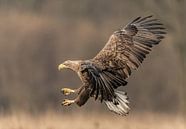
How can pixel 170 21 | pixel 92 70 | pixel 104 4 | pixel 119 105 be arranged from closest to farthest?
1. pixel 92 70
2. pixel 119 105
3. pixel 170 21
4. pixel 104 4

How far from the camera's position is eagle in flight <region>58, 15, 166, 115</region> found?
25.6ft

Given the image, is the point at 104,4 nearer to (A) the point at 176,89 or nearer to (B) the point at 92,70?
(A) the point at 176,89

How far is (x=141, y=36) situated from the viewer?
8.95m

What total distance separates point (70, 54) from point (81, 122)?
262 inches

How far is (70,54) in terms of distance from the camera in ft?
65.7

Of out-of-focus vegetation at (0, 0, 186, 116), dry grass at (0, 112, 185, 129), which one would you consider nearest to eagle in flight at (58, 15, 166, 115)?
dry grass at (0, 112, 185, 129)

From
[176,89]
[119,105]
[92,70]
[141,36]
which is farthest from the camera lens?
[176,89]

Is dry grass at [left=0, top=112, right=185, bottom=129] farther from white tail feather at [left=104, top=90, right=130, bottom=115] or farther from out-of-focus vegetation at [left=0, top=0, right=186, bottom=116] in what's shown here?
white tail feather at [left=104, top=90, right=130, bottom=115]

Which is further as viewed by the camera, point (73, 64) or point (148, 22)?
point (148, 22)

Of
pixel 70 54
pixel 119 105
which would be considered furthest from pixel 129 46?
pixel 70 54

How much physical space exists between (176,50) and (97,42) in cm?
275

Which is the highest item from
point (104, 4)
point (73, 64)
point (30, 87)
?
point (73, 64)

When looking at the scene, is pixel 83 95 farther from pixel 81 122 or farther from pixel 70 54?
pixel 70 54

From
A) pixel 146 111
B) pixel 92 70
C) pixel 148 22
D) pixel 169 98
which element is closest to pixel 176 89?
pixel 169 98
